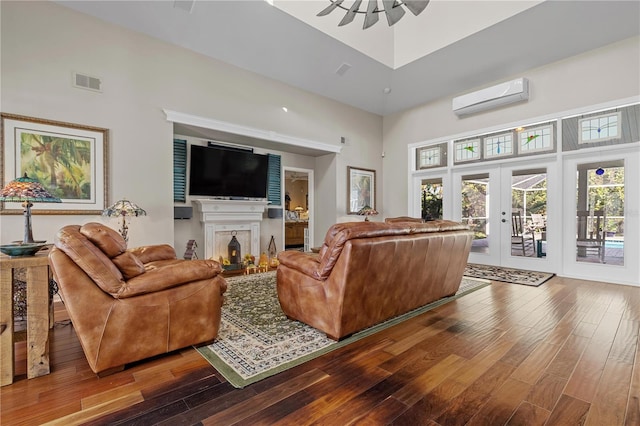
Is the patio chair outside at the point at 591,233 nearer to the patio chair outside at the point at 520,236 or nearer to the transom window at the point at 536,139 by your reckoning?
the patio chair outside at the point at 520,236

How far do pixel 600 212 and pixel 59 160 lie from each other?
24.9 feet

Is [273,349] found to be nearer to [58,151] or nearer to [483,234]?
[58,151]

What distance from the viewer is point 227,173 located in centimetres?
541

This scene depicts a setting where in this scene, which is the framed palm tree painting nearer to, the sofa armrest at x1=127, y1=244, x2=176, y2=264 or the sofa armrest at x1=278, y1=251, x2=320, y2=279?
the sofa armrest at x1=127, y1=244, x2=176, y2=264

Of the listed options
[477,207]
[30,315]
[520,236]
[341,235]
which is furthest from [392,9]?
[520,236]

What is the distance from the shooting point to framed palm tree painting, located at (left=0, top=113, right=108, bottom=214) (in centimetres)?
327

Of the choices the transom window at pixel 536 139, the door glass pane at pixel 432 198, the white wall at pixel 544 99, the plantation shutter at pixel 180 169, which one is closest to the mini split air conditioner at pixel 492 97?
the white wall at pixel 544 99

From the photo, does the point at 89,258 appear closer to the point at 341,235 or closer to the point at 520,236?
the point at 341,235

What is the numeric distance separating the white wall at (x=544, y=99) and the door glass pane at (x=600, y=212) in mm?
1075

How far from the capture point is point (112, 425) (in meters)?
1.45

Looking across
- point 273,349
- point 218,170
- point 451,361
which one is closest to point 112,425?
point 273,349

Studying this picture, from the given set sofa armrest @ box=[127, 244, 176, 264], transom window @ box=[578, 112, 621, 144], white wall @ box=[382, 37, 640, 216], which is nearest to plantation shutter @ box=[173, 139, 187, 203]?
sofa armrest @ box=[127, 244, 176, 264]

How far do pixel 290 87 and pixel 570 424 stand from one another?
578cm

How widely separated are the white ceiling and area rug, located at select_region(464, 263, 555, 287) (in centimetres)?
353
